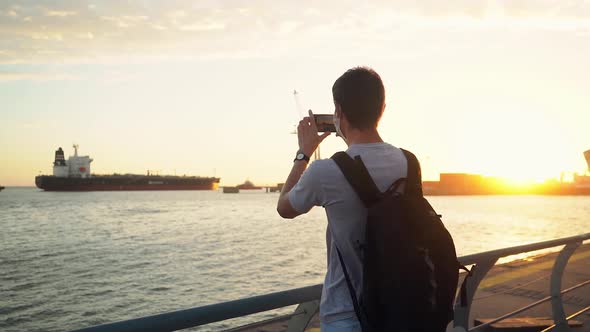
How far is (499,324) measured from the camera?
548cm

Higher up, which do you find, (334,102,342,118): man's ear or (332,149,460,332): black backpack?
(334,102,342,118): man's ear

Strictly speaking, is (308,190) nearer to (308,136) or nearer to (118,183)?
(308,136)

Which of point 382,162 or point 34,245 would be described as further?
point 34,245

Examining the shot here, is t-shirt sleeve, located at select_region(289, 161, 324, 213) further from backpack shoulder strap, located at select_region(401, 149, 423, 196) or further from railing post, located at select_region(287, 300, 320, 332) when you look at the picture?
railing post, located at select_region(287, 300, 320, 332)

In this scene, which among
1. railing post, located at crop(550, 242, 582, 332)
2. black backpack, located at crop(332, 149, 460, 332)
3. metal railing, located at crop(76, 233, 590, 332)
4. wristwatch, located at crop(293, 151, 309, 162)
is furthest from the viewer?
railing post, located at crop(550, 242, 582, 332)

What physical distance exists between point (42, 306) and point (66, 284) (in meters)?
4.24

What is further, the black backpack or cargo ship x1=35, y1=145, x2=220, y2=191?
cargo ship x1=35, y1=145, x2=220, y2=191

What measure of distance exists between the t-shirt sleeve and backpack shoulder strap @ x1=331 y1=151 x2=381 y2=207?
8cm

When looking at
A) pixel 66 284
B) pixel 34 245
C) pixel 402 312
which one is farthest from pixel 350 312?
pixel 34 245

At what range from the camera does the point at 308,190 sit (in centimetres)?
182

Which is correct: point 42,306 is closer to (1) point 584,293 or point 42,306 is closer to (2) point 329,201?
(1) point 584,293

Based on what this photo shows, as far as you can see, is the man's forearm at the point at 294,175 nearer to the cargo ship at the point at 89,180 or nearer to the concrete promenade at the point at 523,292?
the concrete promenade at the point at 523,292

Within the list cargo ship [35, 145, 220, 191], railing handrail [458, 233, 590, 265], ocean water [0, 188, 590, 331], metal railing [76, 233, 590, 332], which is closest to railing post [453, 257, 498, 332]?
metal railing [76, 233, 590, 332]

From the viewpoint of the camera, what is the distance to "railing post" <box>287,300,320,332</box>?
2297 millimetres
